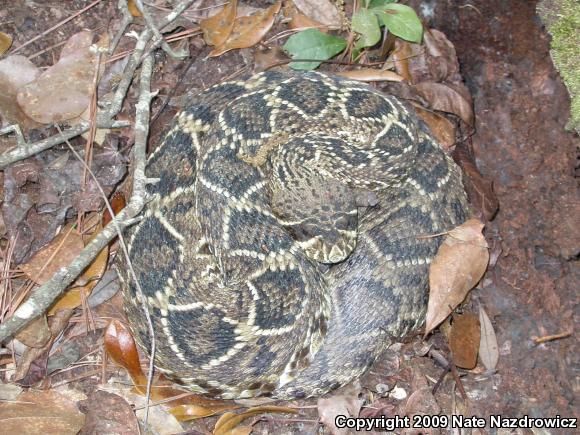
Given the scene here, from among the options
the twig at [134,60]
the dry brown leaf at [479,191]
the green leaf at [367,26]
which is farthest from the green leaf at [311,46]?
the dry brown leaf at [479,191]

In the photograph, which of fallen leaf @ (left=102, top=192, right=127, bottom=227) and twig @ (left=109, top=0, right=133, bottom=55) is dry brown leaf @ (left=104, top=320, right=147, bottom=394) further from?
twig @ (left=109, top=0, right=133, bottom=55)

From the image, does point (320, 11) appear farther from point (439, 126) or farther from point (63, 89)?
point (63, 89)

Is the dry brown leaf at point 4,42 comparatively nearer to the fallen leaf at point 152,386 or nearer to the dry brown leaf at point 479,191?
the fallen leaf at point 152,386

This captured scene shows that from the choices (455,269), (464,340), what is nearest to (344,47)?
(455,269)

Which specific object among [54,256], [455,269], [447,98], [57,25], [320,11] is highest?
[57,25]

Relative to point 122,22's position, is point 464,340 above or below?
below

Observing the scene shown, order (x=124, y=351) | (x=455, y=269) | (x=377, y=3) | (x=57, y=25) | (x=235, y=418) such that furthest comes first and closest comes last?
(x=377, y=3), (x=57, y=25), (x=455, y=269), (x=124, y=351), (x=235, y=418)
